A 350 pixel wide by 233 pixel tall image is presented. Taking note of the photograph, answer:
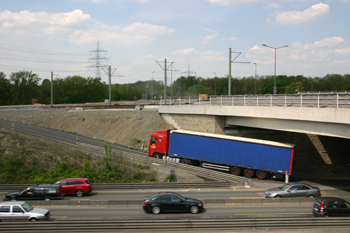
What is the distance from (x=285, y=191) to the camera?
65.1 ft

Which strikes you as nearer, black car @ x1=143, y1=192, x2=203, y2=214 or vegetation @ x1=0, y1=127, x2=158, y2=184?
black car @ x1=143, y1=192, x2=203, y2=214

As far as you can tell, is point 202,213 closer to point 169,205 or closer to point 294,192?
point 169,205

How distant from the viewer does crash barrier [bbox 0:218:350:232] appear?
40.3 feet

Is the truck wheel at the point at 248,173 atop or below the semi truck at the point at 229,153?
below

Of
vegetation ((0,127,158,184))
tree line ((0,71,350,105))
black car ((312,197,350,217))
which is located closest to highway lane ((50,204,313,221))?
black car ((312,197,350,217))

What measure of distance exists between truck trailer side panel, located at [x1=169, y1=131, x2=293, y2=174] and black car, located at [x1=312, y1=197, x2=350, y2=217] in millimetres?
9475

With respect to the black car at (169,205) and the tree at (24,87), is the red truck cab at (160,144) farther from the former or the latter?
the tree at (24,87)

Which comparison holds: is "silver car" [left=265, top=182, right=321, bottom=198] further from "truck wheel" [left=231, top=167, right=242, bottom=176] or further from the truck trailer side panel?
"truck wheel" [left=231, top=167, right=242, bottom=176]

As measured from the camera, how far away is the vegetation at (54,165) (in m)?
26.0

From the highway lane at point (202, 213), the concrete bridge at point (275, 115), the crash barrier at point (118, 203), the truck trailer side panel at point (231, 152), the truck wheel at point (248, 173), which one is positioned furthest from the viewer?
the truck wheel at point (248, 173)

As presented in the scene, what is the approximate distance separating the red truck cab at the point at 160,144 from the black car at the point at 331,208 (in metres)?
18.0

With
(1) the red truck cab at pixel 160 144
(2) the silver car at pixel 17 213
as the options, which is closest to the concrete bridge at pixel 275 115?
(1) the red truck cab at pixel 160 144

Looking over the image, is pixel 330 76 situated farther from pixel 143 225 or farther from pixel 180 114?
pixel 143 225

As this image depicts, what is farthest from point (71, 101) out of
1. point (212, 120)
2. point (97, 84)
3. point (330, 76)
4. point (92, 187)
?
point (330, 76)
